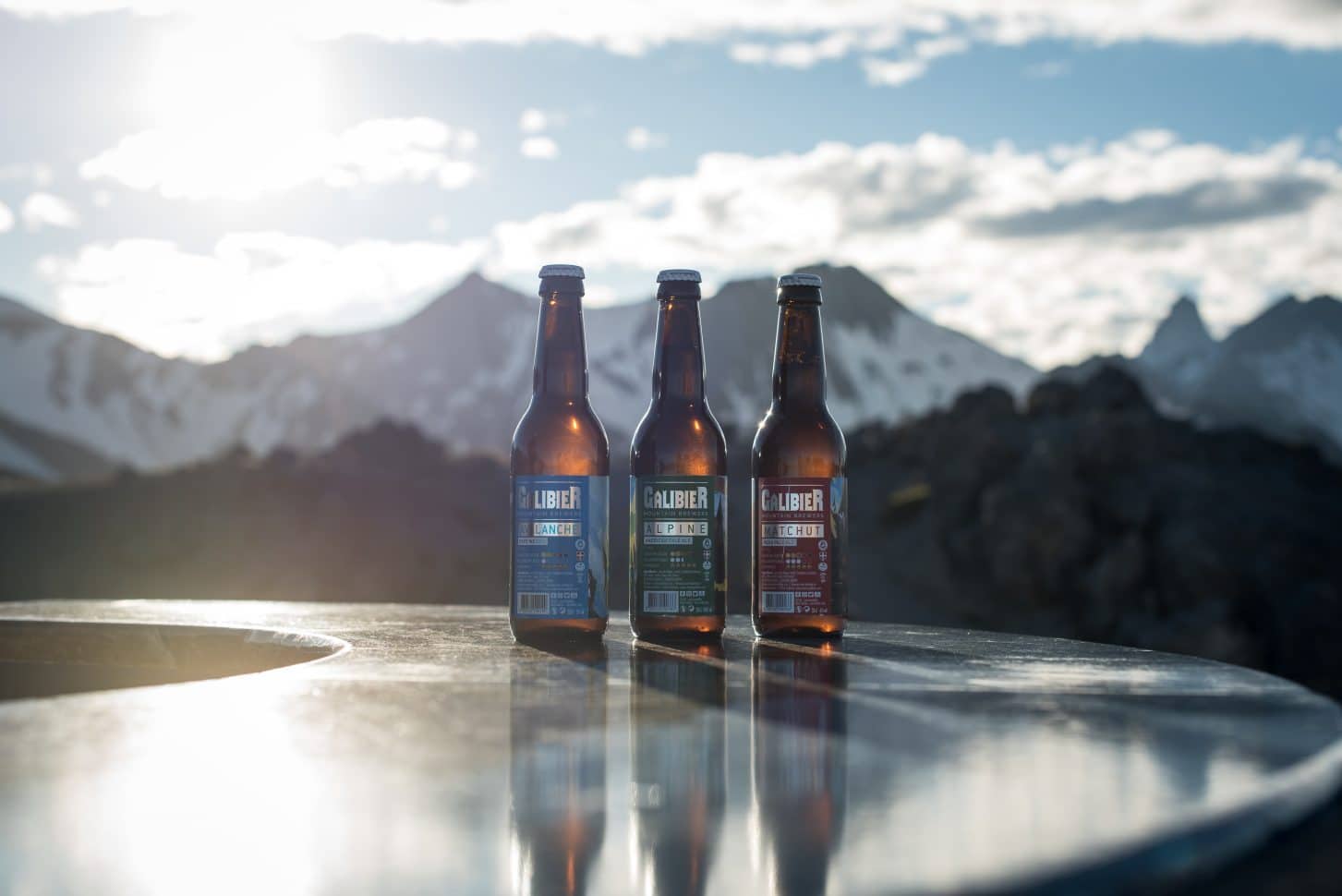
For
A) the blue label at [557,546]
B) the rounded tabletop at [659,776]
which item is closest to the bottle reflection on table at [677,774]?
the rounded tabletop at [659,776]

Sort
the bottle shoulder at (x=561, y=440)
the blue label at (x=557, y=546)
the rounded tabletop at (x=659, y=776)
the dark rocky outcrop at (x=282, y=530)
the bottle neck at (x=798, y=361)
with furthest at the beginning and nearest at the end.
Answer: the dark rocky outcrop at (x=282, y=530) < the bottle neck at (x=798, y=361) < the bottle shoulder at (x=561, y=440) < the blue label at (x=557, y=546) < the rounded tabletop at (x=659, y=776)

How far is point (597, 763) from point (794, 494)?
2.77ft

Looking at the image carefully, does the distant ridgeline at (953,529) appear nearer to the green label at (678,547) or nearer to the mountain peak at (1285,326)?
the green label at (678,547)

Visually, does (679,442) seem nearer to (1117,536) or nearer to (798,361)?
(798,361)

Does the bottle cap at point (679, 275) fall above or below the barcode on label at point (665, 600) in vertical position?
above

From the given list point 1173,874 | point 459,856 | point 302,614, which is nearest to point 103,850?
point 459,856

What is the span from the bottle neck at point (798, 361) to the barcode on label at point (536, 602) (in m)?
0.46

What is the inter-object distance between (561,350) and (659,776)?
993 millimetres

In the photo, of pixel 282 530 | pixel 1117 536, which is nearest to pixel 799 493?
pixel 1117 536

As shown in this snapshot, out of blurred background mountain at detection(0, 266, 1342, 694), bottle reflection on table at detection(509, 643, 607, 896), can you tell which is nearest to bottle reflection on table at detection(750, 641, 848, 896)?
bottle reflection on table at detection(509, 643, 607, 896)

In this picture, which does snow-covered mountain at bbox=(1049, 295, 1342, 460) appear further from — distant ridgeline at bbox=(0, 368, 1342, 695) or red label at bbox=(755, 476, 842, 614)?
red label at bbox=(755, 476, 842, 614)

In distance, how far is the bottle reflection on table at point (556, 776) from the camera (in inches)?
28.9

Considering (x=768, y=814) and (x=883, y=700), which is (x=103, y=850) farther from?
(x=883, y=700)

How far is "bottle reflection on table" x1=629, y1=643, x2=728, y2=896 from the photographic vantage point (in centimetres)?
74
